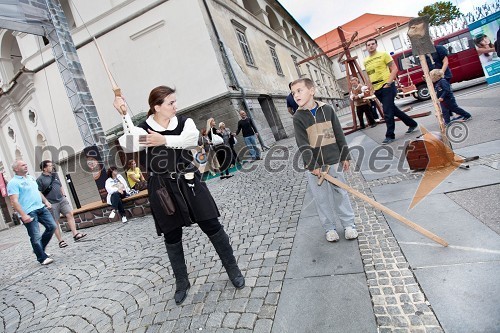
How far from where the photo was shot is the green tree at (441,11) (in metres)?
44.8

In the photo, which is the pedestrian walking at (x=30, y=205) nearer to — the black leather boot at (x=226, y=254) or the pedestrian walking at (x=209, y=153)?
the black leather boot at (x=226, y=254)

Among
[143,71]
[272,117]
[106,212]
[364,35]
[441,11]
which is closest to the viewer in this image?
[106,212]

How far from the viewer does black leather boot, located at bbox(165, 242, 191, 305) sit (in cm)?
264

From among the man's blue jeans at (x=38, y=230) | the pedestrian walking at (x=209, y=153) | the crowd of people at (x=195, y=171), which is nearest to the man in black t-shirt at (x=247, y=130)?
the pedestrian walking at (x=209, y=153)

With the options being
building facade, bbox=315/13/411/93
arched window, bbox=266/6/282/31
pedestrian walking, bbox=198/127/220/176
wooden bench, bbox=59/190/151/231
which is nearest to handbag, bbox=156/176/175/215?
wooden bench, bbox=59/190/151/231

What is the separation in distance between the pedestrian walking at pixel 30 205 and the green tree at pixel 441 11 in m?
55.5

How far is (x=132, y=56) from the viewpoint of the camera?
12727mm

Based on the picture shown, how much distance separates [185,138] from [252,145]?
8018 millimetres

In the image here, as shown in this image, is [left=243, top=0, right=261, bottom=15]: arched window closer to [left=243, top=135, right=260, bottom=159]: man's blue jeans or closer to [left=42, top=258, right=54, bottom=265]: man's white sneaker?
[left=243, top=135, right=260, bottom=159]: man's blue jeans

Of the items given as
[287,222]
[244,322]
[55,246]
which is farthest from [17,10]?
[244,322]

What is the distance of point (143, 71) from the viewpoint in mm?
12703

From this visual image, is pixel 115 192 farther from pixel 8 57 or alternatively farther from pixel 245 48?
pixel 8 57

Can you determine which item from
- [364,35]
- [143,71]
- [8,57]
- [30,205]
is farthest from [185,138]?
[364,35]

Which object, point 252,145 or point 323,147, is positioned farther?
point 252,145
